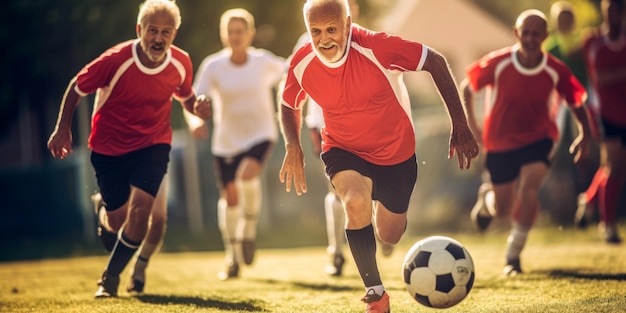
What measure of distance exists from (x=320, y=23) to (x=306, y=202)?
14.7 metres

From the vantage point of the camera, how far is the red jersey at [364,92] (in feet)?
21.7

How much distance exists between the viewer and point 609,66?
12125 millimetres

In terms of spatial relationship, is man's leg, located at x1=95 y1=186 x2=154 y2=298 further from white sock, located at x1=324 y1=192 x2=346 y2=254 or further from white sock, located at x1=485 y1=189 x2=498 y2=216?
white sock, located at x1=485 y1=189 x2=498 y2=216

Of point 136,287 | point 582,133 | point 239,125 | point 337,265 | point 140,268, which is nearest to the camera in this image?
point 136,287

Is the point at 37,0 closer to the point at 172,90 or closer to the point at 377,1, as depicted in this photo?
the point at 377,1

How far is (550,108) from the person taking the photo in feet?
31.4

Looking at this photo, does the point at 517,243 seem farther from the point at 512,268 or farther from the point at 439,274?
the point at 439,274

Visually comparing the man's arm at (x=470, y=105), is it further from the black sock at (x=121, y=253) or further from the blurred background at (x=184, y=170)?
the blurred background at (x=184, y=170)

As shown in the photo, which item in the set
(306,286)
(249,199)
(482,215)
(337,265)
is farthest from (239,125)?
(482,215)

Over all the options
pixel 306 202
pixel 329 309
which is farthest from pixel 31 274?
pixel 306 202

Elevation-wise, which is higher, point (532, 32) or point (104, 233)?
point (532, 32)

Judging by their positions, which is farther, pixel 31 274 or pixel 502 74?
pixel 31 274

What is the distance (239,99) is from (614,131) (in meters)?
4.72

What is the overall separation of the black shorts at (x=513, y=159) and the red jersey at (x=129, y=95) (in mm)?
3186
